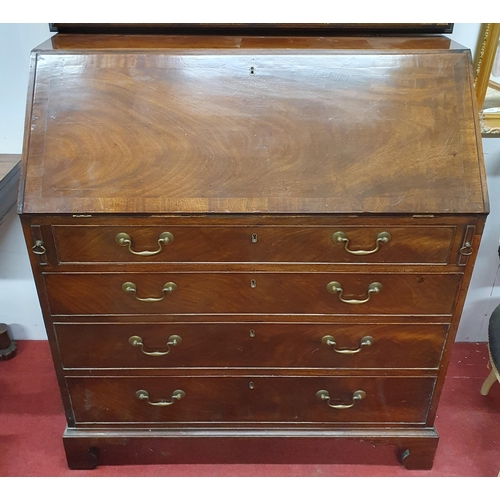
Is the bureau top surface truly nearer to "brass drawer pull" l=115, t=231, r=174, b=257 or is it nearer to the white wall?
"brass drawer pull" l=115, t=231, r=174, b=257

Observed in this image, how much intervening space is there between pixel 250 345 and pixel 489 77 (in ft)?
3.81

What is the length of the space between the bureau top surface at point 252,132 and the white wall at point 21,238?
1.41ft

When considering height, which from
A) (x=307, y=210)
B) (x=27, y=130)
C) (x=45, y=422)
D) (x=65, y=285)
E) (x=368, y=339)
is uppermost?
(x=27, y=130)

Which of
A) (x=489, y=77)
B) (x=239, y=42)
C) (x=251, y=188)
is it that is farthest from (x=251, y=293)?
(x=489, y=77)

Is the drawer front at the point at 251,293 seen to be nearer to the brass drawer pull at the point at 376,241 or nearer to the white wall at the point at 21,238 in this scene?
the brass drawer pull at the point at 376,241

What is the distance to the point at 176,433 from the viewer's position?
5.09ft

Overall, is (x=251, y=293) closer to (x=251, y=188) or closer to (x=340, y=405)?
(x=251, y=188)

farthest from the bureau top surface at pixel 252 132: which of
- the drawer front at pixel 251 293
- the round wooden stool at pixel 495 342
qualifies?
the round wooden stool at pixel 495 342

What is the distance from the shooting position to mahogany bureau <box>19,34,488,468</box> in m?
1.19

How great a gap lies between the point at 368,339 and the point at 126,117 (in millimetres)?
888

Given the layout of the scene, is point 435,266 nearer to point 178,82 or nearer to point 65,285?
point 178,82

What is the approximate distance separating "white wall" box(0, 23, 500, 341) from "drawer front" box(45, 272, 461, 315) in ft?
2.33

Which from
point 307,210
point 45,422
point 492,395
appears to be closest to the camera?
point 307,210

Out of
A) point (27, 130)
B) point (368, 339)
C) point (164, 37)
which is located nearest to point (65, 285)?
point (27, 130)
